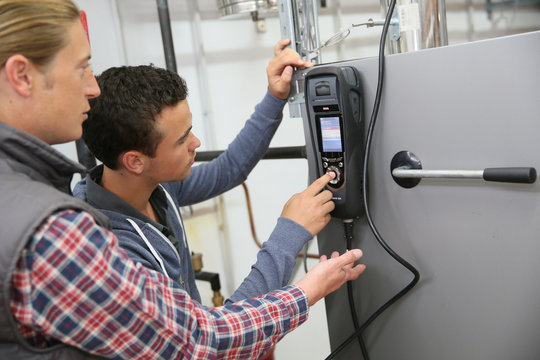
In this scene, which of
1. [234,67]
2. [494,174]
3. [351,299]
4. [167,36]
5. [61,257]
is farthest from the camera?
[234,67]

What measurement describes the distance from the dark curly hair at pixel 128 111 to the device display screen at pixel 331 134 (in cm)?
28

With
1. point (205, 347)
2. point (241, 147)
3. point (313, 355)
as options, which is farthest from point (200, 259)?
point (205, 347)

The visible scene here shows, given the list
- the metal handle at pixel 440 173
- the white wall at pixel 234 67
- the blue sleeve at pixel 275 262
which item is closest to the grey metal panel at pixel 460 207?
the metal handle at pixel 440 173

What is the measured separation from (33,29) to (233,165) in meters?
0.63

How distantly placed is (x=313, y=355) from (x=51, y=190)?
1517 millimetres

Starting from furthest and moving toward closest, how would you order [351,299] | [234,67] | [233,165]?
[234,67] < [233,165] < [351,299]

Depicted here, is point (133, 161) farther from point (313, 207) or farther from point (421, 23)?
point (421, 23)

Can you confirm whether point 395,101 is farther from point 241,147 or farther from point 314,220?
point 241,147

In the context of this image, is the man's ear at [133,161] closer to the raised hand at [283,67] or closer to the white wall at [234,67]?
the raised hand at [283,67]

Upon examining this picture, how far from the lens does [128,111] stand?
87 cm

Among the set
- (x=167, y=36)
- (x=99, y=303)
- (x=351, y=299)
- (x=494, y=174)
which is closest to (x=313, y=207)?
(x=351, y=299)

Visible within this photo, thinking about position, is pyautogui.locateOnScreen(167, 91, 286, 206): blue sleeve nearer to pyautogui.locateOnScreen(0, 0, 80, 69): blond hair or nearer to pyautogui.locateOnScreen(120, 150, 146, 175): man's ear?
pyautogui.locateOnScreen(120, 150, 146, 175): man's ear

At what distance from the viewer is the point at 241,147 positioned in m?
1.15

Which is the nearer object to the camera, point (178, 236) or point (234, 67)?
point (178, 236)
